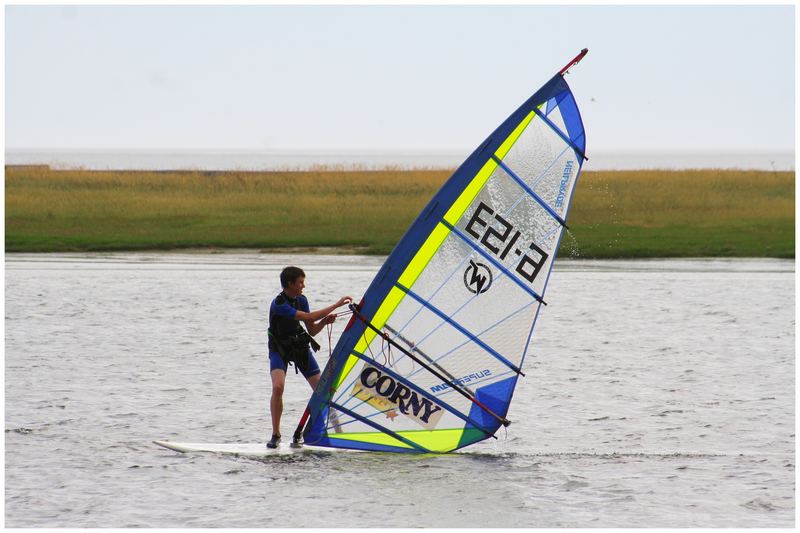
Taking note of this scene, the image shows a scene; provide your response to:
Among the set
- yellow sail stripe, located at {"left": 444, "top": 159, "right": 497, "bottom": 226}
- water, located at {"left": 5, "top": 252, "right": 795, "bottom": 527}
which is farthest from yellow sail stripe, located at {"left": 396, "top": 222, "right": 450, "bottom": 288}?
water, located at {"left": 5, "top": 252, "right": 795, "bottom": 527}

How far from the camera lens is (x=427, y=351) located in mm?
10117

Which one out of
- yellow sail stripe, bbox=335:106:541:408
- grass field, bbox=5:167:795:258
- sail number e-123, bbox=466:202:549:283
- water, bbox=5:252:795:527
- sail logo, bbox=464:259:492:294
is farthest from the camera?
grass field, bbox=5:167:795:258

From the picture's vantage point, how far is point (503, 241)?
32.1 ft

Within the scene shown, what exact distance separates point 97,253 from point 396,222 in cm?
842

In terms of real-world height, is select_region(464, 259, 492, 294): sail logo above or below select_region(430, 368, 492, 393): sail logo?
above

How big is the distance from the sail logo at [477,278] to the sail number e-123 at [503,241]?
0.14 metres

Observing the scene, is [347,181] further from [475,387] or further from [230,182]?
[475,387]

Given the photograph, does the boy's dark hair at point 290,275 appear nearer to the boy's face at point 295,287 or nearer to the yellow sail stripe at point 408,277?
the boy's face at point 295,287

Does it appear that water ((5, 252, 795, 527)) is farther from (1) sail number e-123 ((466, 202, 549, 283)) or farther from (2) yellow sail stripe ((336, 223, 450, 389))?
(1) sail number e-123 ((466, 202, 549, 283))

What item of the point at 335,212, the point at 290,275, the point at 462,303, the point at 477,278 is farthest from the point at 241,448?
the point at 335,212

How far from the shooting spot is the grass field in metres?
30.7

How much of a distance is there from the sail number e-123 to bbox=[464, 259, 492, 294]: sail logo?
0.47 ft

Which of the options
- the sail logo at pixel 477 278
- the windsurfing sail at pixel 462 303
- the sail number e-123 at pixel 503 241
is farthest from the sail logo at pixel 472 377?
the sail number e-123 at pixel 503 241

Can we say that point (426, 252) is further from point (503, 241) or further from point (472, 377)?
point (472, 377)
